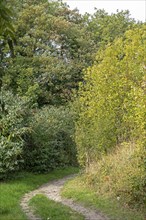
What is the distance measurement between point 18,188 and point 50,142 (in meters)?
5.74

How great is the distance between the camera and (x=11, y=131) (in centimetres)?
1678

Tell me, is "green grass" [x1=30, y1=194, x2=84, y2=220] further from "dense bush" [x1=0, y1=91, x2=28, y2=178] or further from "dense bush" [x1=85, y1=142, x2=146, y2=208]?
"dense bush" [x1=0, y1=91, x2=28, y2=178]

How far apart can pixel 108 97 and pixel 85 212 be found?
530cm

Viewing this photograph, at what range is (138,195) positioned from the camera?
10.8m

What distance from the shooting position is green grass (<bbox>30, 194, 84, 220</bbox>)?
9531mm

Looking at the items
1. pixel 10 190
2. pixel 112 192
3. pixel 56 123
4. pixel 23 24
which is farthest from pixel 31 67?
pixel 112 192

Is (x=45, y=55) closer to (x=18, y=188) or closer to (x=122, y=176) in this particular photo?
(x=18, y=188)

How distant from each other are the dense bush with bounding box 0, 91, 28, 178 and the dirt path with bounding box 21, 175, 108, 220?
1.86 meters

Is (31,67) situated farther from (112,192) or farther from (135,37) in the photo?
(112,192)

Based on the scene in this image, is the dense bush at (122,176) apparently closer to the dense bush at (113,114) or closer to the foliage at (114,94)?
the dense bush at (113,114)

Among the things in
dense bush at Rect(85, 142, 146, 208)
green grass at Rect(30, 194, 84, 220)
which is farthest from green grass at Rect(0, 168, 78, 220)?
dense bush at Rect(85, 142, 146, 208)

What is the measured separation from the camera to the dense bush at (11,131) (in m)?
15.8

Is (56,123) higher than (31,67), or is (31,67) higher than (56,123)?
(31,67)

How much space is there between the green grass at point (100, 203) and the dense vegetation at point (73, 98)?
44cm
